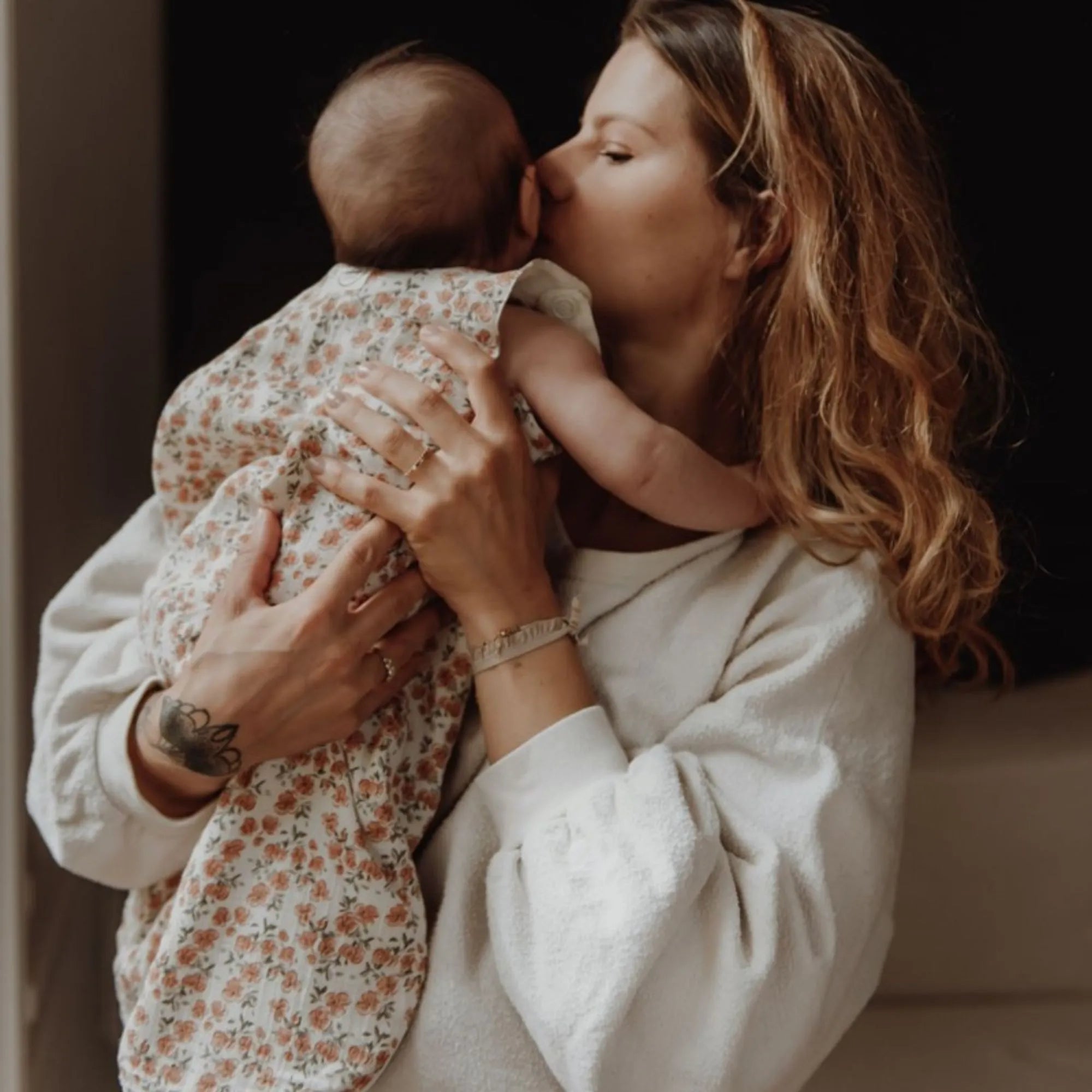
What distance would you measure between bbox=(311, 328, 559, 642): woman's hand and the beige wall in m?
0.40

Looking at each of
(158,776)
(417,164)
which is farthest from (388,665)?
(417,164)

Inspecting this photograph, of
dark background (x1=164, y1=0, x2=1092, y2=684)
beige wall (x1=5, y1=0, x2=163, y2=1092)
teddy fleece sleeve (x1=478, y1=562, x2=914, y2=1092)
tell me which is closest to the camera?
teddy fleece sleeve (x1=478, y1=562, x2=914, y2=1092)

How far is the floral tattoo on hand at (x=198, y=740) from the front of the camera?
1.11 m

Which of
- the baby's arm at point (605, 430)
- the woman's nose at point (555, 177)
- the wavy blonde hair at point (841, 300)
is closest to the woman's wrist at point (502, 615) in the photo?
the baby's arm at point (605, 430)

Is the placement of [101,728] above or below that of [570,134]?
below

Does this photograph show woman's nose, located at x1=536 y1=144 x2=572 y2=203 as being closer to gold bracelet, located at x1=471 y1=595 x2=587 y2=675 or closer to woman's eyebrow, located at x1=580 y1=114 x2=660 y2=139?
woman's eyebrow, located at x1=580 y1=114 x2=660 y2=139

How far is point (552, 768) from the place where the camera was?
A: 1130 millimetres

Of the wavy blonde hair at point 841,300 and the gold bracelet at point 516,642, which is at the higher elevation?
the wavy blonde hair at point 841,300

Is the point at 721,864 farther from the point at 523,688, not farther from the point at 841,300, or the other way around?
the point at 841,300

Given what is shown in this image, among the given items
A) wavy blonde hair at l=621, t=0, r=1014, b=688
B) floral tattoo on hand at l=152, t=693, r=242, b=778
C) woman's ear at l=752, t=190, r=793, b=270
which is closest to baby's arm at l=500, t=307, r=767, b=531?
wavy blonde hair at l=621, t=0, r=1014, b=688

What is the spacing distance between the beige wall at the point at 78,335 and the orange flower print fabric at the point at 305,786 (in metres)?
0.27

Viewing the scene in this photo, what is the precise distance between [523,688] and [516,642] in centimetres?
4

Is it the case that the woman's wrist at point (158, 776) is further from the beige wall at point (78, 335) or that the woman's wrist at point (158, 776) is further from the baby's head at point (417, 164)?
the baby's head at point (417, 164)

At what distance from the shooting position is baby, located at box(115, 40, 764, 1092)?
3.61 feet
